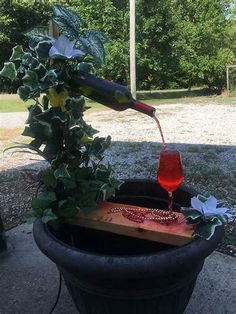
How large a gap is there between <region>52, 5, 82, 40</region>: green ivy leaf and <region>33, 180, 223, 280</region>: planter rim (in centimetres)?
84

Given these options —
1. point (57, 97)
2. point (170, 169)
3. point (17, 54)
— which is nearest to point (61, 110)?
point (57, 97)

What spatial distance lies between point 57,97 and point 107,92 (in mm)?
236

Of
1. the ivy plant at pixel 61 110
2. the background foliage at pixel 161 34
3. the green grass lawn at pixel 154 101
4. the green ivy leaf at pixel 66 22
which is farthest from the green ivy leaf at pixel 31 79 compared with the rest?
the background foliage at pixel 161 34

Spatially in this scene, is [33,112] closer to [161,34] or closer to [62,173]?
[62,173]

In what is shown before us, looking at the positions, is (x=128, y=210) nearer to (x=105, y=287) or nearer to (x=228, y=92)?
(x=105, y=287)

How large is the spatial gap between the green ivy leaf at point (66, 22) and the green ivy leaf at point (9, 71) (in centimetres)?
25

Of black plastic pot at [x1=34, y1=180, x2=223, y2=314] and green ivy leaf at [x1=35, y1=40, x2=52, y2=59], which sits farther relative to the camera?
green ivy leaf at [x1=35, y1=40, x2=52, y2=59]

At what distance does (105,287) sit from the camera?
5.31 ft

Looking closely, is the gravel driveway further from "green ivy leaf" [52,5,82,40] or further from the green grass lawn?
"green ivy leaf" [52,5,82,40]

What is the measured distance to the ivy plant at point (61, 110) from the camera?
5.64 feet

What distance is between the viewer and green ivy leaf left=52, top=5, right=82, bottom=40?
1.77 m

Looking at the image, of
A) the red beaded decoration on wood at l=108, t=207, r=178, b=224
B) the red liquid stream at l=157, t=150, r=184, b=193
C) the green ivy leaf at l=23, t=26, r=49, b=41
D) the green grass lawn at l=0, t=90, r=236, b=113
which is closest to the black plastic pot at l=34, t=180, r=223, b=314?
the red beaded decoration on wood at l=108, t=207, r=178, b=224

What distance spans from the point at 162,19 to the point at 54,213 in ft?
47.4

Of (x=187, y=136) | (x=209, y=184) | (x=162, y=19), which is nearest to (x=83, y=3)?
(x=162, y=19)
